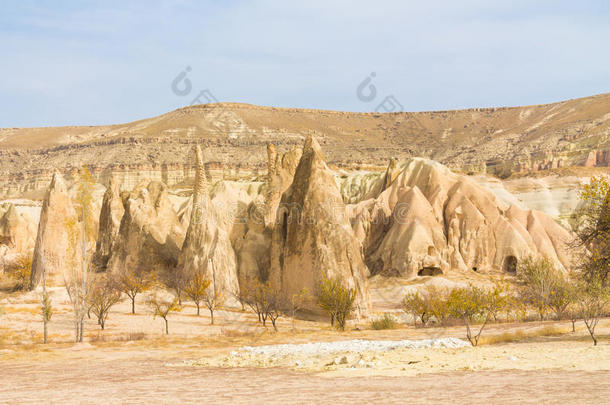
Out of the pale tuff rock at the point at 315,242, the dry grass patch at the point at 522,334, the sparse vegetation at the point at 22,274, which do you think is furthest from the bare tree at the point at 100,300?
the dry grass patch at the point at 522,334

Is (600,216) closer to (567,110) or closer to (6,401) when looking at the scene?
(6,401)

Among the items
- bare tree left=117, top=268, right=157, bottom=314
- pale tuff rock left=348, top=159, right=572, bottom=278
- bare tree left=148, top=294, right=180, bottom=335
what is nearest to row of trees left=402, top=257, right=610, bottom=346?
bare tree left=148, top=294, right=180, bottom=335

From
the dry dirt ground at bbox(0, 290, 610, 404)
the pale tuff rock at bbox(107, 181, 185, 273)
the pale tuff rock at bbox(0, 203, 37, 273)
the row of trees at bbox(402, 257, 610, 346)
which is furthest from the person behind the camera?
the pale tuff rock at bbox(0, 203, 37, 273)

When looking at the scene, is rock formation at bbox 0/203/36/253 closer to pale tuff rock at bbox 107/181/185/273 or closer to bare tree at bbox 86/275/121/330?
pale tuff rock at bbox 107/181/185/273

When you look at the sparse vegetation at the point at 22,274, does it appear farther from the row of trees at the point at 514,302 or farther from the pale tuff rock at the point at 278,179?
the row of trees at the point at 514,302

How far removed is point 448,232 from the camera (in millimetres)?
45656

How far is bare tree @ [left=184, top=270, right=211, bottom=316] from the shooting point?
28.4 metres

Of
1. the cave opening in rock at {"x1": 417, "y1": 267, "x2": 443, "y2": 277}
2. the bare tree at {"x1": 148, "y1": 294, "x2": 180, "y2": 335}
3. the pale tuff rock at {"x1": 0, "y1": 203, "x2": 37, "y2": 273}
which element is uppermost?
the pale tuff rock at {"x1": 0, "y1": 203, "x2": 37, "y2": 273}

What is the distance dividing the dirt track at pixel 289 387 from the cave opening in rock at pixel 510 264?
34.4 meters

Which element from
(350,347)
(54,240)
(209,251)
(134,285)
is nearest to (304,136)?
(54,240)

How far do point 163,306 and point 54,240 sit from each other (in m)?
8.71

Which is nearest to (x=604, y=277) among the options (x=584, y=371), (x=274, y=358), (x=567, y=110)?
(x=584, y=371)

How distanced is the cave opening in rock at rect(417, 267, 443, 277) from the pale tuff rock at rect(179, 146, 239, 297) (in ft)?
51.3

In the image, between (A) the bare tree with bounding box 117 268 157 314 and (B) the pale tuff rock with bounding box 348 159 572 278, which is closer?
(A) the bare tree with bounding box 117 268 157 314
